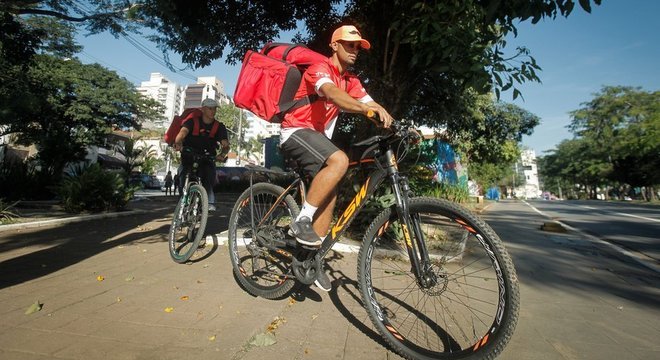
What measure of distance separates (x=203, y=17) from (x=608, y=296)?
Answer: 7.90 metres

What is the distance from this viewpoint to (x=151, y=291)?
9.28 ft

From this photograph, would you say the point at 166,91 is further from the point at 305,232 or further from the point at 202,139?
the point at 305,232

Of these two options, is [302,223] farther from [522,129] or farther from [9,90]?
[522,129]

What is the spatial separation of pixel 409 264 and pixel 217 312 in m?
1.45

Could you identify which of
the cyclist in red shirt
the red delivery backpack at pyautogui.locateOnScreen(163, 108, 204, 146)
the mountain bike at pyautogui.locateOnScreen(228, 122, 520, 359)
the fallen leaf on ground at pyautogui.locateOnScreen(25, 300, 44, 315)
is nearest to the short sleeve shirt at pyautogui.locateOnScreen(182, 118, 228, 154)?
the red delivery backpack at pyautogui.locateOnScreen(163, 108, 204, 146)

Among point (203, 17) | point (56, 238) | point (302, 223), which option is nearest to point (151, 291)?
point (302, 223)

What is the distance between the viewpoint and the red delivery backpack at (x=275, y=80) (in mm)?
2539

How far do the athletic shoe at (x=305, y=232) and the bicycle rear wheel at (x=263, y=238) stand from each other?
29 cm

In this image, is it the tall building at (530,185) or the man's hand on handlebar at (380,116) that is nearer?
the man's hand on handlebar at (380,116)

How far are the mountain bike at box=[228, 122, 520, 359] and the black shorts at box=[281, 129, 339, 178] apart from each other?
0.27m

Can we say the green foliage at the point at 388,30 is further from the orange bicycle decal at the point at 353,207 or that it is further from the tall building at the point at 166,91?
the tall building at the point at 166,91

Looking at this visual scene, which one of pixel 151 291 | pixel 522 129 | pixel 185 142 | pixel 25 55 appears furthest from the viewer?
pixel 522 129

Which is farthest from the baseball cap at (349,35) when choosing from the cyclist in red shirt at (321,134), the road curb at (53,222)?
the road curb at (53,222)

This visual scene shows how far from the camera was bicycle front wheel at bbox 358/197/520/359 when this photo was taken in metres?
1.68
